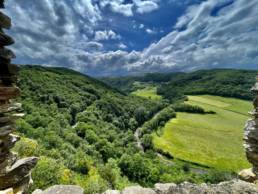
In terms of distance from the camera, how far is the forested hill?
4384cm

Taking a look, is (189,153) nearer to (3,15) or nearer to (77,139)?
(77,139)

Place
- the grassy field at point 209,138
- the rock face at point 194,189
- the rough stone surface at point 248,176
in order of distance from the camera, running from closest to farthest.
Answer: the rock face at point 194,189, the rough stone surface at point 248,176, the grassy field at point 209,138

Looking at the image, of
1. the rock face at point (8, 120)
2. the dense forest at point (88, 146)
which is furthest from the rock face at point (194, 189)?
the dense forest at point (88, 146)

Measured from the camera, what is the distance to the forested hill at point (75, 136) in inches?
1726

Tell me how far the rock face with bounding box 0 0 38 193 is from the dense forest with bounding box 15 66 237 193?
95.3 ft

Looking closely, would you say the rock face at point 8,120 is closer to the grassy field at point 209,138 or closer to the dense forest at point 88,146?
the dense forest at point 88,146

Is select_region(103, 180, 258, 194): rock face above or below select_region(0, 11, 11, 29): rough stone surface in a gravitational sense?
below

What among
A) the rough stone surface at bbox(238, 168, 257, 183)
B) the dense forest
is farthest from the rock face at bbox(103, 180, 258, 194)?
the dense forest

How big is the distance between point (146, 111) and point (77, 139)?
330ft

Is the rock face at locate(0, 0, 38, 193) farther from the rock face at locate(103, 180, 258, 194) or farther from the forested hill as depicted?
the rock face at locate(103, 180, 258, 194)

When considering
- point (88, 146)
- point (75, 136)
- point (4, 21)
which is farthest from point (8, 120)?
point (75, 136)

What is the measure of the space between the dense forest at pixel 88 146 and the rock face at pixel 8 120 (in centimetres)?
2906

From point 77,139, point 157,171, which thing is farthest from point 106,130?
point 157,171

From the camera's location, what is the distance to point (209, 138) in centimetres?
12875
